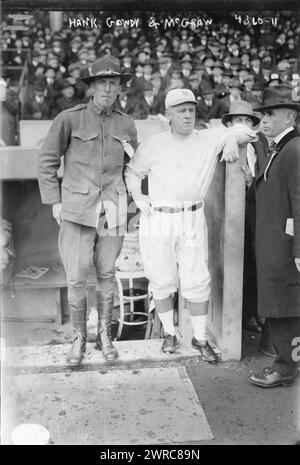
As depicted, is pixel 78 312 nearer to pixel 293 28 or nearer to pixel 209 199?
pixel 209 199

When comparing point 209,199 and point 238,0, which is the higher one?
point 238,0

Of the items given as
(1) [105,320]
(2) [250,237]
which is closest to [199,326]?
(1) [105,320]

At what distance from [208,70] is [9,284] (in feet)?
27.2

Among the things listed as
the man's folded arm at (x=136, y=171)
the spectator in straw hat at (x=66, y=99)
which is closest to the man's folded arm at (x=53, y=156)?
the man's folded arm at (x=136, y=171)

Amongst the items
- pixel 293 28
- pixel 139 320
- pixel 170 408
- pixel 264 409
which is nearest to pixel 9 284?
pixel 139 320

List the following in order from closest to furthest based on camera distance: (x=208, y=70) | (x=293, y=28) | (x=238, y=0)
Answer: (x=238, y=0)
(x=208, y=70)
(x=293, y=28)

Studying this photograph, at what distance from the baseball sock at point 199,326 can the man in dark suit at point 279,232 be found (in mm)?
567

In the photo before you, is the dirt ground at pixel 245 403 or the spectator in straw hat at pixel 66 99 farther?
the spectator in straw hat at pixel 66 99

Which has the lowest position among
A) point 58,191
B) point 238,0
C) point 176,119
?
point 58,191

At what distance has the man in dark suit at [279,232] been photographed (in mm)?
3350

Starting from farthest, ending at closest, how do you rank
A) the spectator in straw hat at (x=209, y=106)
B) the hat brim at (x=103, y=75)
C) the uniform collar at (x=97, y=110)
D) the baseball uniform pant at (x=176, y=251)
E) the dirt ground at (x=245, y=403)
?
the spectator in straw hat at (x=209, y=106)
the baseball uniform pant at (x=176, y=251)
the uniform collar at (x=97, y=110)
the hat brim at (x=103, y=75)
the dirt ground at (x=245, y=403)

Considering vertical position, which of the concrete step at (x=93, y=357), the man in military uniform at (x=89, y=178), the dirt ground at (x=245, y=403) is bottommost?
the dirt ground at (x=245, y=403)

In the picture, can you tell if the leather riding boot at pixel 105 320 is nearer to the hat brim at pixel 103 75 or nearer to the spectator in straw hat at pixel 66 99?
the hat brim at pixel 103 75

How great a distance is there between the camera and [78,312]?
12.6ft
